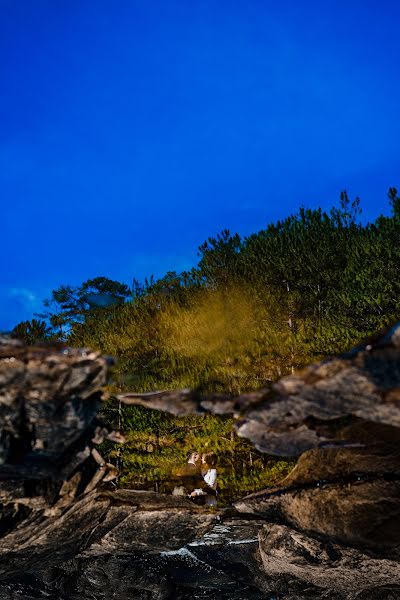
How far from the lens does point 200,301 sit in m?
21.5

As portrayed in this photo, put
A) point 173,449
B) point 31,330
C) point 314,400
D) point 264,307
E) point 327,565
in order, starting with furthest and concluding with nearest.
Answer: point 31,330, point 173,449, point 264,307, point 327,565, point 314,400

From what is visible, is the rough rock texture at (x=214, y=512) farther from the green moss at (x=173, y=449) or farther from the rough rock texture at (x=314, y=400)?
the green moss at (x=173, y=449)

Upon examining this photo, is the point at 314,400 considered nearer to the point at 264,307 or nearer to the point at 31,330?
the point at 264,307

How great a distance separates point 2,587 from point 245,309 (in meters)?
15.7

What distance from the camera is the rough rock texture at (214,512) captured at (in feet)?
38.7

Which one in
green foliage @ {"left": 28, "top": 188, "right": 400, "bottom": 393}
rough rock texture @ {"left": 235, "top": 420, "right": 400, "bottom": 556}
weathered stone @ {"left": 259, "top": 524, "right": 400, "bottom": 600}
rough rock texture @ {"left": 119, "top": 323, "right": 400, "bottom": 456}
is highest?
green foliage @ {"left": 28, "top": 188, "right": 400, "bottom": 393}

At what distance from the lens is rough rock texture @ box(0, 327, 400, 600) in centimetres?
1180

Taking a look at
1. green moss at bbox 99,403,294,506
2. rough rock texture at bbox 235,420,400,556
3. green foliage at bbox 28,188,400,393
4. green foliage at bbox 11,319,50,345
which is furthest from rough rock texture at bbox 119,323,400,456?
green foliage at bbox 11,319,50,345

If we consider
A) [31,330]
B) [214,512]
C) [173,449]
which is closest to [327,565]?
[214,512]

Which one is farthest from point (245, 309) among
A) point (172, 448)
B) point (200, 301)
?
point (172, 448)

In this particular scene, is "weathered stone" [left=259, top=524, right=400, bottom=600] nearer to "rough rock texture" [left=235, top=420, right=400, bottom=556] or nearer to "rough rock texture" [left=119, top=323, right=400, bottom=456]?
"rough rock texture" [left=235, top=420, right=400, bottom=556]

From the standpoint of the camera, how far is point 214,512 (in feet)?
58.4

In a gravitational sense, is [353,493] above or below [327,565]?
above

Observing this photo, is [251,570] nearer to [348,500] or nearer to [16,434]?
[348,500]
